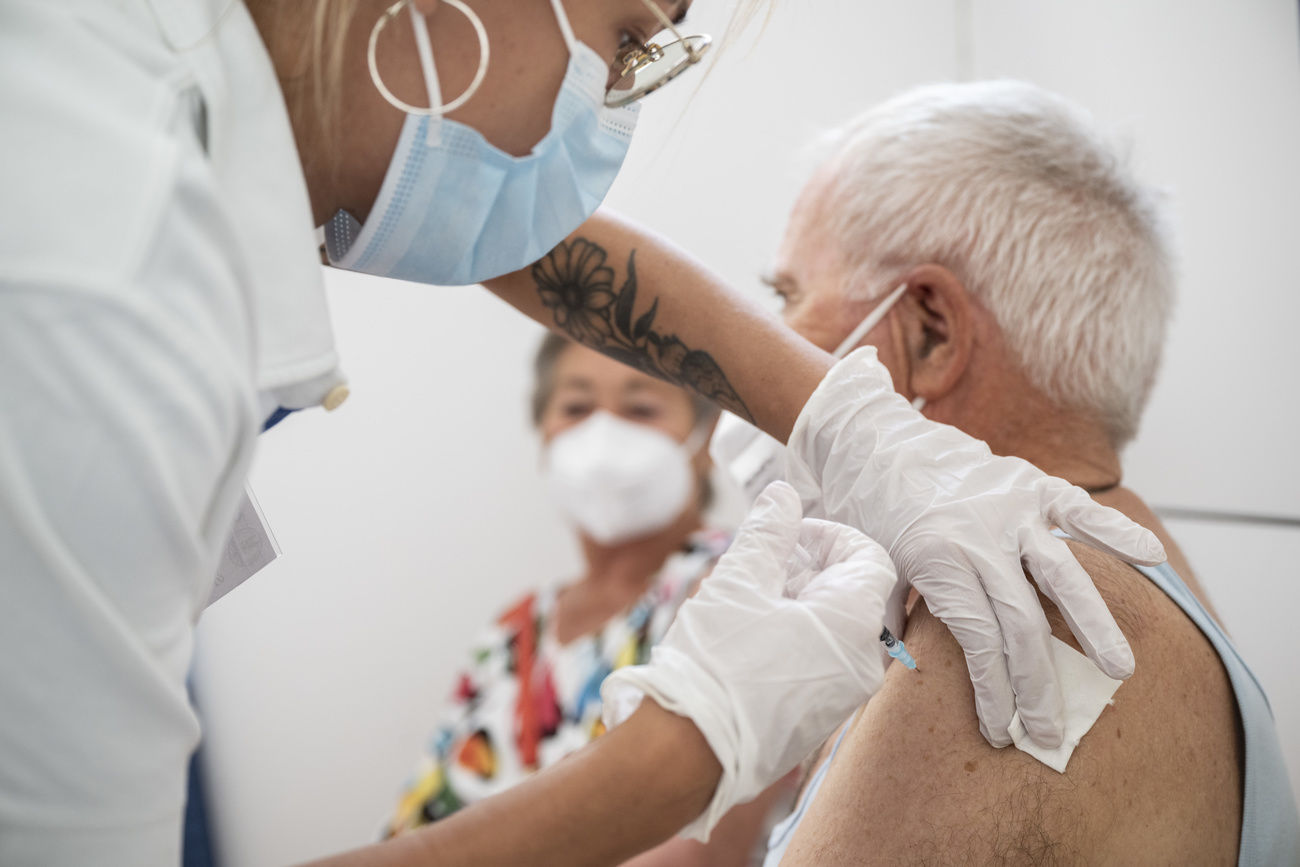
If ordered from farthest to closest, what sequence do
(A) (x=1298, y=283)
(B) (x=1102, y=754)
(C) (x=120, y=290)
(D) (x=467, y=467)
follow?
(D) (x=467, y=467) < (A) (x=1298, y=283) < (B) (x=1102, y=754) < (C) (x=120, y=290)

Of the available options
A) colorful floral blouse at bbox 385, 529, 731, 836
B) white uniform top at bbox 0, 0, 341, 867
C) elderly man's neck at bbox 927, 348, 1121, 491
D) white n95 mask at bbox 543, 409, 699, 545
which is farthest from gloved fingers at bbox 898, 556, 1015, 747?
white n95 mask at bbox 543, 409, 699, 545

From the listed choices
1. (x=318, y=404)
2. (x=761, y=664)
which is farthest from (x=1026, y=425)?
(x=318, y=404)

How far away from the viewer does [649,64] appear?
890 millimetres

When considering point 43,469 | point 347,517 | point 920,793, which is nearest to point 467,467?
point 347,517

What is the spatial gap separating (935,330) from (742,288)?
A: 1.13 metres

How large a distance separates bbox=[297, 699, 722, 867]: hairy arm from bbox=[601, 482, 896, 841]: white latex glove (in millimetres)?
24

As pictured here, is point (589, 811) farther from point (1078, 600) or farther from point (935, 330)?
point (935, 330)

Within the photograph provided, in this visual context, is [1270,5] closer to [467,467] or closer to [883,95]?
[883,95]

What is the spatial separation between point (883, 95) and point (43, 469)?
2311 millimetres

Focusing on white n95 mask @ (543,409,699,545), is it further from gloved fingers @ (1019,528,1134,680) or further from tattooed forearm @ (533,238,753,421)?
gloved fingers @ (1019,528,1134,680)

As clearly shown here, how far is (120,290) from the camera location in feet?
1.65

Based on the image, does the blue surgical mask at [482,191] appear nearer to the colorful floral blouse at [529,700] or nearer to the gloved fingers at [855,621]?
the gloved fingers at [855,621]

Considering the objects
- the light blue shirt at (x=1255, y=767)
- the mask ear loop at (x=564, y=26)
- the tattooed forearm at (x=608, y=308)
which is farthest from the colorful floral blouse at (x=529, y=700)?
the mask ear loop at (x=564, y=26)

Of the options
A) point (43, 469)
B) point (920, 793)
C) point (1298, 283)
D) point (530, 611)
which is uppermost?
point (43, 469)
